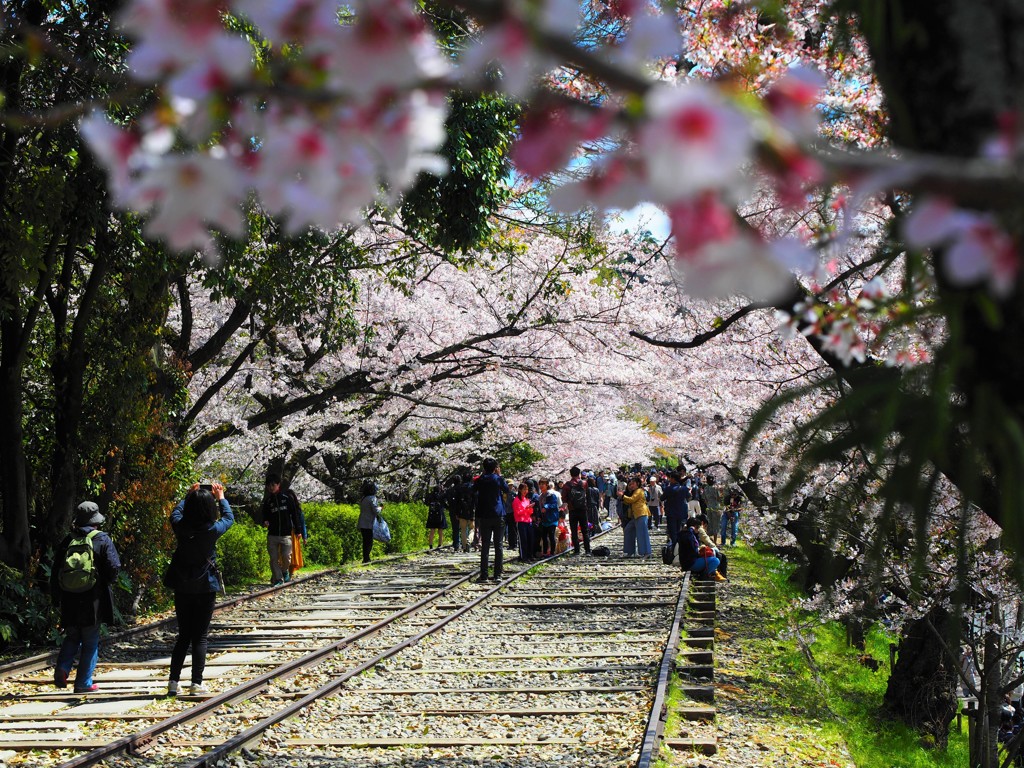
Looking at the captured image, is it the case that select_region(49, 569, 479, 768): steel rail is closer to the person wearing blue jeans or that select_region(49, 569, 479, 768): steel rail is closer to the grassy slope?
the grassy slope

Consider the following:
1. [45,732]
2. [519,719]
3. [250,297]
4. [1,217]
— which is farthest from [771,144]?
[250,297]

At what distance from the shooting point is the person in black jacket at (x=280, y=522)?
15812 mm

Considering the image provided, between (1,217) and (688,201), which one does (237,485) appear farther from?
(688,201)

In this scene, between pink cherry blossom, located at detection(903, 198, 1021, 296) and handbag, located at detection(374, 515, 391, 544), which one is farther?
handbag, located at detection(374, 515, 391, 544)

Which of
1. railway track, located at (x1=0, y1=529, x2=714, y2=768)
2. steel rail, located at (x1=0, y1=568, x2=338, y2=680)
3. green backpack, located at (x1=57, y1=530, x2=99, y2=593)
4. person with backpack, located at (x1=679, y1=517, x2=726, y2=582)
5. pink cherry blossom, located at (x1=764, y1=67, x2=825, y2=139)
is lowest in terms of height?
railway track, located at (x1=0, y1=529, x2=714, y2=768)

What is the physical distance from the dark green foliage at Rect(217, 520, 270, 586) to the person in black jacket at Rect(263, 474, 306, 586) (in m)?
1.04

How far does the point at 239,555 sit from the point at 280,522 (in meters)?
2.05

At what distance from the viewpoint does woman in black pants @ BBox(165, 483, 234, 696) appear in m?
8.80

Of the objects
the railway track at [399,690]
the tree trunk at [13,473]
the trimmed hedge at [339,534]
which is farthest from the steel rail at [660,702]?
the trimmed hedge at [339,534]

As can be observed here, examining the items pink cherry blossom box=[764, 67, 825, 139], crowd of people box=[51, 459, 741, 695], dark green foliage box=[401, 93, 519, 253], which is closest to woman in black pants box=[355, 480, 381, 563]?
crowd of people box=[51, 459, 741, 695]

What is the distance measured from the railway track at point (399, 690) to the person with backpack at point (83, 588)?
29 centimetres

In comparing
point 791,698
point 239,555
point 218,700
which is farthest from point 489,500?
point 218,700

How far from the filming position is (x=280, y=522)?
1588 centimetres

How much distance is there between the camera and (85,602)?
8734mm
